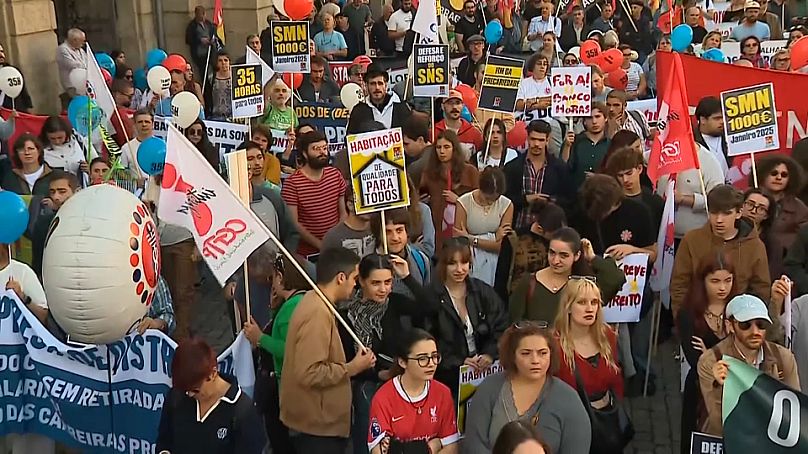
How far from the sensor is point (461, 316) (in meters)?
5.67

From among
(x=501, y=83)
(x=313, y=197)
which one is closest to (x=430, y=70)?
(x=501, y=83)

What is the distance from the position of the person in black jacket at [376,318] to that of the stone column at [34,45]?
9.34 meters

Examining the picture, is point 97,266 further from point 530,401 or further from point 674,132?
point 674,132

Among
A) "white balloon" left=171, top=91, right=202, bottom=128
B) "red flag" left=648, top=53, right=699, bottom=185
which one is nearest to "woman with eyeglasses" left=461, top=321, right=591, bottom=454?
"red flag" left=648, top=53, right=699, bottom=185

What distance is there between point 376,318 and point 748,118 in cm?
360

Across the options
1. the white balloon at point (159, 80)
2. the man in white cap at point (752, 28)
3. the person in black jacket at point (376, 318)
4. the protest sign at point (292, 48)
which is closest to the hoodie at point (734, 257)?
the person in black jacket at point (376, 318)

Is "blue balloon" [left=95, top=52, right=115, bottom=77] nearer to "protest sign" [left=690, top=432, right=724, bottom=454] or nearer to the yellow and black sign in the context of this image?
the yellow and black sign

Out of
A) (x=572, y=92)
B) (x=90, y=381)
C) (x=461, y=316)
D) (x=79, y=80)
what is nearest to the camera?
(x=461, y=316)

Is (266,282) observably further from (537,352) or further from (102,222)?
(537,352)

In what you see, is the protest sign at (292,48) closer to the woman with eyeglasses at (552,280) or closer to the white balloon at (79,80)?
the white balloon at (79,80)

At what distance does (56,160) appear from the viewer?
9.02 m

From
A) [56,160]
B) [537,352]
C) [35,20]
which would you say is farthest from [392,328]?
[35,20]

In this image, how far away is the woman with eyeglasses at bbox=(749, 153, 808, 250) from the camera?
6711 mm

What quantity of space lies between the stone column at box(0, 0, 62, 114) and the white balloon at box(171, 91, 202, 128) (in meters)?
4.95
